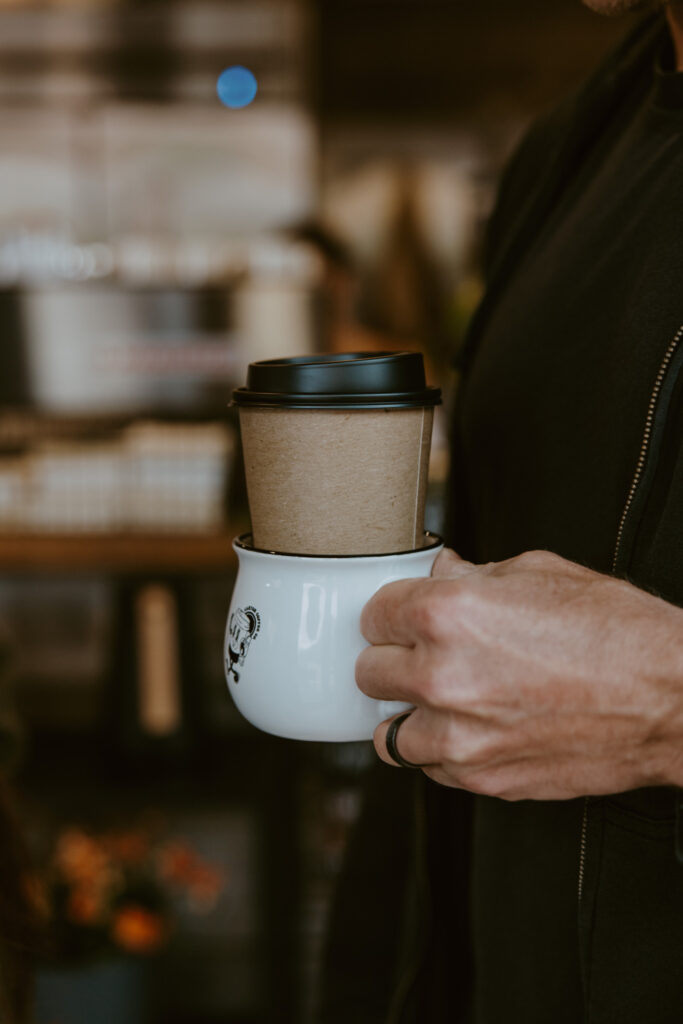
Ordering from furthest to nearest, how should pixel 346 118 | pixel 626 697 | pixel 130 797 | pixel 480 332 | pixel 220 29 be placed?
pixel 346 118
pixel 220 29
pixel 130 797
pixel 480 332
pixel 626 697

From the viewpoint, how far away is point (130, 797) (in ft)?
8.73

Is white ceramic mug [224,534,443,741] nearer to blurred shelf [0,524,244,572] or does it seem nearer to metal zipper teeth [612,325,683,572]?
metal zipper teeth [612,325,683,572]

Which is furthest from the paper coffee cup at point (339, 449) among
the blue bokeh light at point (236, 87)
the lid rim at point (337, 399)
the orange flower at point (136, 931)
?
the blue bokeh light at point (236, 87)

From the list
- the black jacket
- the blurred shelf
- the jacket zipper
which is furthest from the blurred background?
the jacket zipper

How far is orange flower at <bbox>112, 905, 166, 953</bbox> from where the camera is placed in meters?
2.19

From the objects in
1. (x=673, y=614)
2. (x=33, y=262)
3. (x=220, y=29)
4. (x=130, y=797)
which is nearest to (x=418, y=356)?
(x=673, y=614)

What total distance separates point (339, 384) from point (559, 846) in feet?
1.71

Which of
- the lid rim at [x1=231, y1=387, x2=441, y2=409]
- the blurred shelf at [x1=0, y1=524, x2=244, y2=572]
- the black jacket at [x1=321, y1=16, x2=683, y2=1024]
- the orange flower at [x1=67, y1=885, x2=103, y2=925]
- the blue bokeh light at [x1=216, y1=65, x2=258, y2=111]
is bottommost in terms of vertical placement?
the orange flower at [x1=67, y1=885, x2=103, y2=925]

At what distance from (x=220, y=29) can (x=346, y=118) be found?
1265mm

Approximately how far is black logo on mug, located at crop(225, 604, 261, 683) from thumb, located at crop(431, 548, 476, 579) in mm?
119

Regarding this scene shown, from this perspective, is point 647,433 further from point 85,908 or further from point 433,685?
point 85,908

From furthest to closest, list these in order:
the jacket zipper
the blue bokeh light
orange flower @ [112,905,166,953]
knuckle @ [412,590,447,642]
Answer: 1. the blue bokeh light
2. orange flower @ [112,905,166,953]
3. the jacket zipper
4. knuckle @ [412,590,447,642]

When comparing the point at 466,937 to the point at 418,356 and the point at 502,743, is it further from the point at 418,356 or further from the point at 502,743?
Answer: the point at 418,356

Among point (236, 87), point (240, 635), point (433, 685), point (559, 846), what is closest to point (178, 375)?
point (236, 87)
